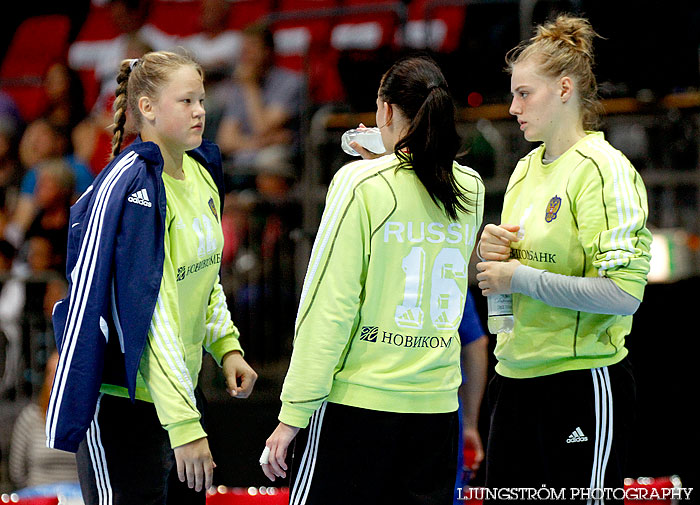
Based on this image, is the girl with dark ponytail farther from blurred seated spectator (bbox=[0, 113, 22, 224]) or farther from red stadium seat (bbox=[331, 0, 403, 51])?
blurred seated spectator (bbox=[0, 113, 22, 224])

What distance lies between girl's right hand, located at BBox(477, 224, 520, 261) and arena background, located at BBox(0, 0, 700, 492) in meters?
1.59

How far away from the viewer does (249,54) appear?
6.04 m

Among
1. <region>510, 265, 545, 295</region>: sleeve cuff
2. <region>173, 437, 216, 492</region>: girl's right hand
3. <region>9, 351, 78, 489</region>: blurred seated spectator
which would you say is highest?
<region>510, 265, 545, 295</region>: sleeve cuff

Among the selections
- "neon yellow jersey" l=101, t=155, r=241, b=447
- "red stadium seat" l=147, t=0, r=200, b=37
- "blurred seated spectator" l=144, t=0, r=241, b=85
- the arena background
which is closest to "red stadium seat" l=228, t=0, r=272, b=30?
"blurred seated spectator" l=144, t=0, r=241, b=85

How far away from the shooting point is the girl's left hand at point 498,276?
91.8 inches

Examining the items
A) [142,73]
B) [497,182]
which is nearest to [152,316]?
[142,73]

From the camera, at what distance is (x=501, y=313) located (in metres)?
2.42

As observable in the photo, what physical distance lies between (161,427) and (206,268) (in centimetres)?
44

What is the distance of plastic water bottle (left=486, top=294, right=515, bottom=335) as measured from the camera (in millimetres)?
2408

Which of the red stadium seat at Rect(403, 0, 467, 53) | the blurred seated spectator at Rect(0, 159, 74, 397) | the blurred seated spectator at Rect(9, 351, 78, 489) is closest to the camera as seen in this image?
the blurred seated spectator at Rect(9, 351, 78, 489)

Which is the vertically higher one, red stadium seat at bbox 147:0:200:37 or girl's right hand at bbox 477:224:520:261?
red stadium seat at bbox 147:0:200:37

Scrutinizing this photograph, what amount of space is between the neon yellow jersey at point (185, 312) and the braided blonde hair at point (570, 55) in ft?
3.15

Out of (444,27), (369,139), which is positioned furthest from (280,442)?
(444,27)

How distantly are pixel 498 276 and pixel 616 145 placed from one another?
276 centimetres
